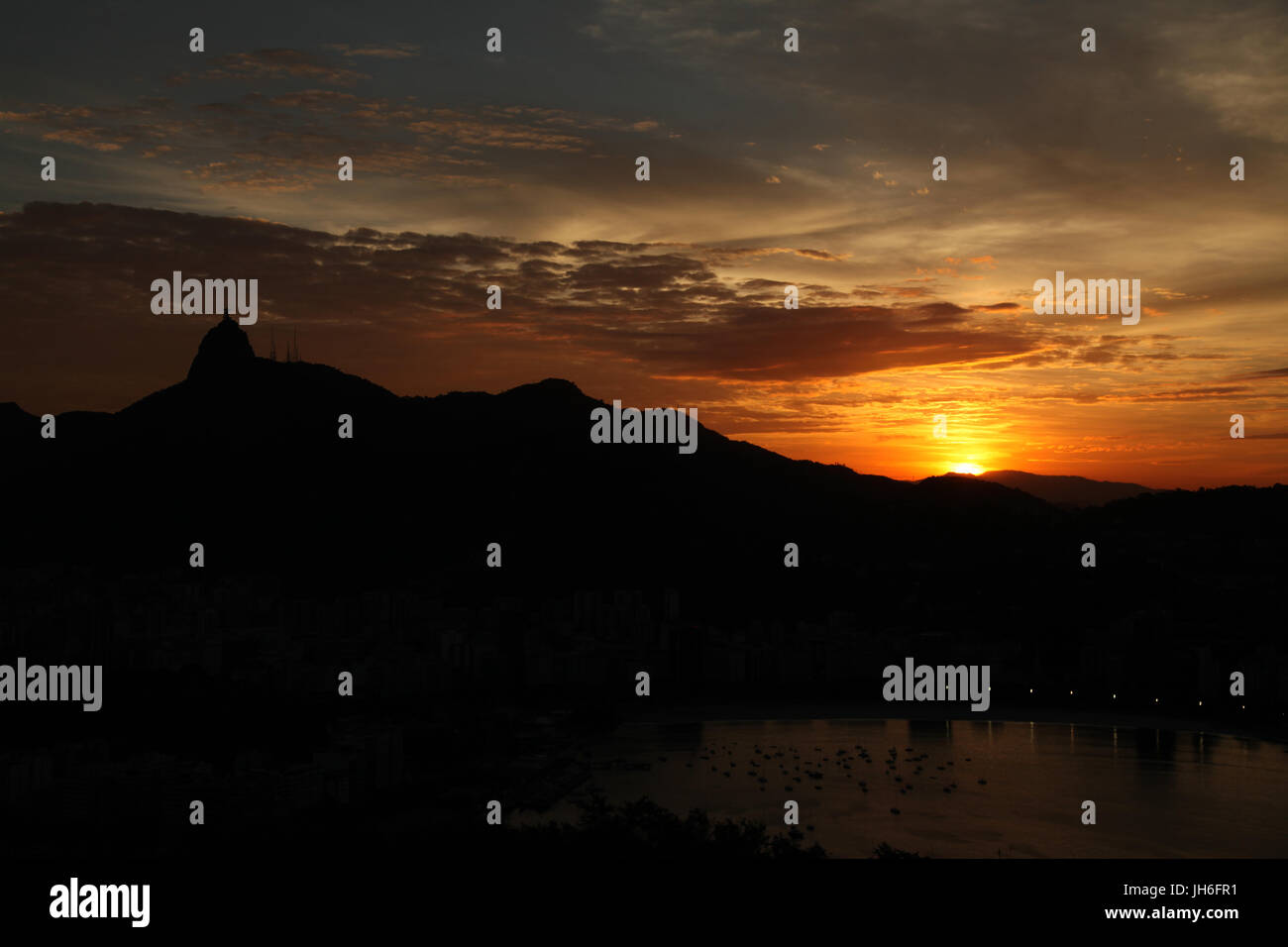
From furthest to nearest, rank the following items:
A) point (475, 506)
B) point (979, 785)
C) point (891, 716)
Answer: point (475, 506) → point (891, 716) → point (979, 785)

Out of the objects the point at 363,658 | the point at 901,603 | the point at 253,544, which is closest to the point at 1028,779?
the point at 363,658

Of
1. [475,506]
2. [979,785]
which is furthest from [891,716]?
[475,506]

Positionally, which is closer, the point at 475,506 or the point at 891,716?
the point at 891,716

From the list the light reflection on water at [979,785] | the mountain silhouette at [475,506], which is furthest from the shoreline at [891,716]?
the mountain silhouette at [475,506]

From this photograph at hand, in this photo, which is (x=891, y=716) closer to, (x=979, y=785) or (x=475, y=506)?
(x=979, y=785)
